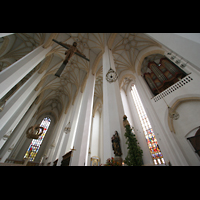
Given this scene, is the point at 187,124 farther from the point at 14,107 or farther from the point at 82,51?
the point at 82,51

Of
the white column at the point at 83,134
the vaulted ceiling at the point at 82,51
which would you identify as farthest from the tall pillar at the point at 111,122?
the vaulted ceiling at the point at 82,51

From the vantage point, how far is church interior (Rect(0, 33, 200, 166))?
4225 mm

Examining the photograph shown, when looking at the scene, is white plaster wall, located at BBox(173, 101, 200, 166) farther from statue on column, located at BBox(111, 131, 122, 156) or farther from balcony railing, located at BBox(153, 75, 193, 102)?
statue on column, located at BBox(111, 131, 122, 156)

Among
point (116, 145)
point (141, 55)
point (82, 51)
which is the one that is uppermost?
point (82, 51)

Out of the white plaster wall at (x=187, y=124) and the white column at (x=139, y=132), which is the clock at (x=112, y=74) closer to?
the white plaster wall at (x=187, y=124)

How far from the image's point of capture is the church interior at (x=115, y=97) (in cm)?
422

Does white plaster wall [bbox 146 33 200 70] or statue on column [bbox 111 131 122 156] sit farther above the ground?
white plaster wall [bbox 146 33 200 70]

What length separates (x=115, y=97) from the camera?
4.98 m

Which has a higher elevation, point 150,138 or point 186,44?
point 186,44

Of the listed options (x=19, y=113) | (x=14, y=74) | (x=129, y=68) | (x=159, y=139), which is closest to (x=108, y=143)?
(x=159, y=139)

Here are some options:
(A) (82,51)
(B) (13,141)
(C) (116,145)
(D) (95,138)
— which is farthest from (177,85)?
(B) (13,141)

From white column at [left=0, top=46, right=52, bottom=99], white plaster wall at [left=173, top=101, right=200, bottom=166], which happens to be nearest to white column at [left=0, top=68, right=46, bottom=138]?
white column at [left=0, top=46, right=52, bottom=99]

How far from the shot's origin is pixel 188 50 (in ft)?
12.0

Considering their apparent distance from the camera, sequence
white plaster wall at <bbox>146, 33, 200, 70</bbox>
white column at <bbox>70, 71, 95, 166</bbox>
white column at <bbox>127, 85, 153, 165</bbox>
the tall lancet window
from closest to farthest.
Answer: white plaster wall at <bbox>146, 33, 200, 70</bbox>
white column at <bbox>70, 71, 95, 166</bbox>
the tall lancet window
white column at <bbox>127, 85, 153, 165</bbox>
